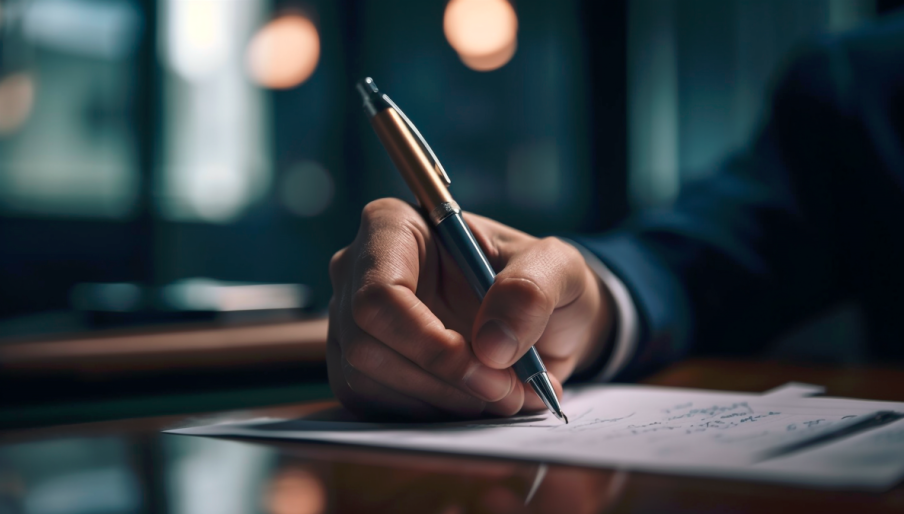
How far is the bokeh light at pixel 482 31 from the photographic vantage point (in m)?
2.79

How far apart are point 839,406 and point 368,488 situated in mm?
264

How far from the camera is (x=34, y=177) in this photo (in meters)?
2.25

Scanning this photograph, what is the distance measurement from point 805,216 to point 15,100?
2365 millimetres

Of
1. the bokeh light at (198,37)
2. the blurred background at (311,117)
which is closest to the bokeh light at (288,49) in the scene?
the blurred background at (311,117)

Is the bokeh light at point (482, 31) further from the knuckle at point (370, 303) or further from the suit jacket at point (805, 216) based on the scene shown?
the knuckle at point (370, 303)

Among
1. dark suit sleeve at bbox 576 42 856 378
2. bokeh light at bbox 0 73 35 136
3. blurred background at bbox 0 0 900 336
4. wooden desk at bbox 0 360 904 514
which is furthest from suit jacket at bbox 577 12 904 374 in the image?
bokeh light at bbox 0 73 35 136

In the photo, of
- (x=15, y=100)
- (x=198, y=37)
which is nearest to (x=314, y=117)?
(x=198, y=37)

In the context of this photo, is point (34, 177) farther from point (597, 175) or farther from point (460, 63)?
point (597, 175)

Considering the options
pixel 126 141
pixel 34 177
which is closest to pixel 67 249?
pixel 34 177

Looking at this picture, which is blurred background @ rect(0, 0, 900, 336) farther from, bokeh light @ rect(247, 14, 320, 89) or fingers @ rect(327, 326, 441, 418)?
fingers @ rect(327, 326, 441, 418)

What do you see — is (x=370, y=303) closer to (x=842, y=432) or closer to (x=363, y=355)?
(x=363, y=355)

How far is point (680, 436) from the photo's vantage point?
29 centimetres

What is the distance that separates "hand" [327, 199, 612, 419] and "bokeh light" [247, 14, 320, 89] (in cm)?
269

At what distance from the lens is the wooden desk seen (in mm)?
209
